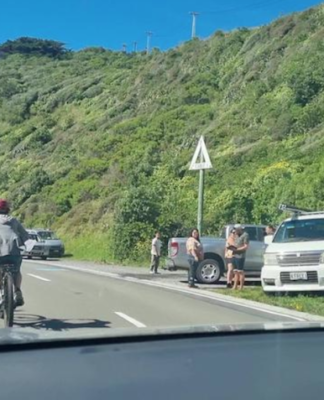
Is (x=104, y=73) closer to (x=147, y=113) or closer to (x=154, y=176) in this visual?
(x=147, y=113)

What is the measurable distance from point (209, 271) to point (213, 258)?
1.17ft

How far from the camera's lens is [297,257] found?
14.4m

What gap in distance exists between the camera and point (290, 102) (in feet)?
148

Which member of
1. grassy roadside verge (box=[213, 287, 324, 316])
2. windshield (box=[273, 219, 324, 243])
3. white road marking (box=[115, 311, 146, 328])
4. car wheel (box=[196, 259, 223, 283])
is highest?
windshield (box=[273, 219, 324, 243])

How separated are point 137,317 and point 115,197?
1281 inches

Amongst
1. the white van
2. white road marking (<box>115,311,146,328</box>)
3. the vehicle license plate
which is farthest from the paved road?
the vehicle license plate

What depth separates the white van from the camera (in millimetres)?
14164

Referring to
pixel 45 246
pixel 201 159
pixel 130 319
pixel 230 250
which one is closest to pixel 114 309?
pixel 130 319

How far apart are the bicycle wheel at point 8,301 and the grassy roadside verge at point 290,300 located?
5.20m

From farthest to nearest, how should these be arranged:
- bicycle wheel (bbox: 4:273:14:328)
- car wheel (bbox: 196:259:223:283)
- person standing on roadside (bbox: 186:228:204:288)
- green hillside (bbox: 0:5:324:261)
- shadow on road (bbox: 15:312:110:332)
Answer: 1. green hillside (bbox: 0:5:324:261)
2. car wheel (bbox: 196:259:223:283)
3. person standing on roadside (bbox: 186:228:204:288)
4. shadow on road (bbox: 15:312:110:332)
5. bicycle wheel (bbox: 4:273:14:328)

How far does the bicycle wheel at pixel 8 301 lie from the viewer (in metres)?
9.68

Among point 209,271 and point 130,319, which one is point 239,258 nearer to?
point 209,271

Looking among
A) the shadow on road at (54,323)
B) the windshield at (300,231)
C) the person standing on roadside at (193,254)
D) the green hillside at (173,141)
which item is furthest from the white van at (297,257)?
the green hillside at (173,141)

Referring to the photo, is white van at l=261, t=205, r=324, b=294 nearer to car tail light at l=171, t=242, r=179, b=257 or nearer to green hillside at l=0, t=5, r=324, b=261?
car tail light at l=171, t=242, r=179, b=257
